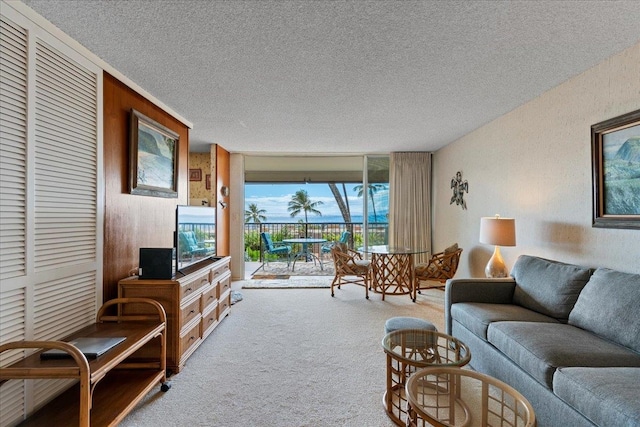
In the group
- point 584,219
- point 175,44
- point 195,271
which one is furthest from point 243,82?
point 584,219

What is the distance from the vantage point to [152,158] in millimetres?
2898

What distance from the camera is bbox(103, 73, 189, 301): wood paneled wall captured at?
7.79 feet

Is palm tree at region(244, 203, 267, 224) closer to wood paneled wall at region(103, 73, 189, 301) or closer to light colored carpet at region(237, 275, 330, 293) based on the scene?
light colored carpet at region(237, 275, 330, 293)

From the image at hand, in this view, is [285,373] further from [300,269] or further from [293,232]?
[293,232]

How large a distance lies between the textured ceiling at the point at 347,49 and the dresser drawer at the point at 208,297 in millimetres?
1891

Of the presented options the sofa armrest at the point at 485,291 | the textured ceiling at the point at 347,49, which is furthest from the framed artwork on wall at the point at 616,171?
the sofa armrest at the point at 485,291

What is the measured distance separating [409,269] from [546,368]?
2850mm

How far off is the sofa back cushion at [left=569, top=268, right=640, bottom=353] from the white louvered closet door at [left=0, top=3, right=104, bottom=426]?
3.41 m

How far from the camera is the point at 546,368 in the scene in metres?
1.58

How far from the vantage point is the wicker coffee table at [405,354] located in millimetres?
1808

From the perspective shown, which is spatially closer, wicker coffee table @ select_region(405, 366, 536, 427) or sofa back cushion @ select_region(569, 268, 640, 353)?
wicker coffee table @ select_region(405, 366, 536, 427)

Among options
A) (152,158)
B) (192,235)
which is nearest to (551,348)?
(192,235)

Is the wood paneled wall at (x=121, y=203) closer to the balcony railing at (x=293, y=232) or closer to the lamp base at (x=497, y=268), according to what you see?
the lamp base at (x=497, y=268)

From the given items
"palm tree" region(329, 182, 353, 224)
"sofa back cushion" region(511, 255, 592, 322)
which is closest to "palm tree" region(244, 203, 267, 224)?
"palm tree" region(329, 182, 353, 224)
